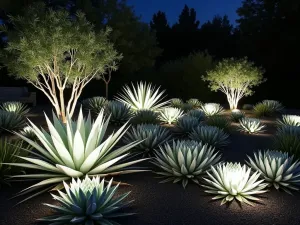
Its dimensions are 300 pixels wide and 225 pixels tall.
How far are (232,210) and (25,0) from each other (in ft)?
64.7

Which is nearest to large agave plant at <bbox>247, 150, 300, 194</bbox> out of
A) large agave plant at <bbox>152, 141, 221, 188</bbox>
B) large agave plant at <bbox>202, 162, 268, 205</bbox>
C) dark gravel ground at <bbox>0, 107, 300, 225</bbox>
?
dark gravel ground at <bbox>0, 107, 300, 225</bbox>

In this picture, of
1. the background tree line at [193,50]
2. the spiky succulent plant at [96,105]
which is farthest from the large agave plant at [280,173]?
the background tree line at [193,50]

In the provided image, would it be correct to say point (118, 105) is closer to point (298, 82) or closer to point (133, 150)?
point (133, 150)

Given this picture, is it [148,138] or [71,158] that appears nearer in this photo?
[71,158]

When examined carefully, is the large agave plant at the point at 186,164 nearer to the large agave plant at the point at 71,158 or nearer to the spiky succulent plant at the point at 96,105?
the large agave plant at the point at 71,158

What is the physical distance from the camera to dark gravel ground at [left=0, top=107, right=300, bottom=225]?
161 inches

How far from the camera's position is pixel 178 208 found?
4.43 metres

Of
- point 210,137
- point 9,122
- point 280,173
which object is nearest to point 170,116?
point 210,137

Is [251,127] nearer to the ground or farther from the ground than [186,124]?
farther from the ground

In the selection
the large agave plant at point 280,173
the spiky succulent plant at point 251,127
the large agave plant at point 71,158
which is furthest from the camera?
the spiky succulent plant at point 251,127

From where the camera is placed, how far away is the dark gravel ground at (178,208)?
13.4 ft

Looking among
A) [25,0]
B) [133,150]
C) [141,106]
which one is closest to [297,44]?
[141,106]

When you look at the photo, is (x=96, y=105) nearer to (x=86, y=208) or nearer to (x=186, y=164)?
(x=186, y=164)

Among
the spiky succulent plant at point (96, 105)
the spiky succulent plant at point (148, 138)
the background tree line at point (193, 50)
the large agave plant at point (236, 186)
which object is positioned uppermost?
the background tree line at point (193, 50)
